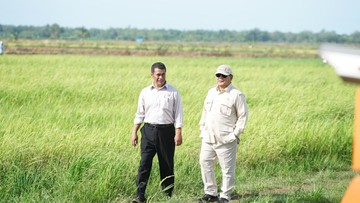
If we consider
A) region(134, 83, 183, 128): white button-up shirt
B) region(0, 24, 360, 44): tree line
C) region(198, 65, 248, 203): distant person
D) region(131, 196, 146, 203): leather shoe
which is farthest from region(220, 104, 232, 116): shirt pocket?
region(0, 24, 360, 44): tree line

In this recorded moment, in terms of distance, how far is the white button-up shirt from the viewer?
203 inches

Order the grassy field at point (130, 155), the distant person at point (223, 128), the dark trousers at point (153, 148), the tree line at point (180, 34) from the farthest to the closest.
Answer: the tree line at point (180, 34) < the grassy field at point (130, 155) < the dark trousers at point (153, 148) < the distant person at point (223, 128)

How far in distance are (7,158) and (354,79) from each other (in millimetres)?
4993

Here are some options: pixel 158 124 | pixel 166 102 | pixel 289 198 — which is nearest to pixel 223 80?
pixel 166 102

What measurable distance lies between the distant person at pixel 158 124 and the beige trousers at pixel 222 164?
276mm

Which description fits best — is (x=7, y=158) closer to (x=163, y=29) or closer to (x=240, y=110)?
(x=240, y=110)

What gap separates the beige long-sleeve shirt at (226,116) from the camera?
5.02 meters

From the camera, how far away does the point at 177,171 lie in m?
5.98

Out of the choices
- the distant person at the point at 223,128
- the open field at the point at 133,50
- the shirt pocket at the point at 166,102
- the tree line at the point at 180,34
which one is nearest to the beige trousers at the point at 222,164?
the distant person at the point at 223,128

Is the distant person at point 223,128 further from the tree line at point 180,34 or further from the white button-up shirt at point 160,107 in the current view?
the tree line at point 180,34

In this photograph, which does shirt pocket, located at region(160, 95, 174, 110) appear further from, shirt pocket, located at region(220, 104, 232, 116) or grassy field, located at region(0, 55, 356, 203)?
grassy field, located at region(0, 55, 356, 203)

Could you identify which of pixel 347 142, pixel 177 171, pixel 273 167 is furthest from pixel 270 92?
pixel 177 171

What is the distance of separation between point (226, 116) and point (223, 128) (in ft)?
0.34

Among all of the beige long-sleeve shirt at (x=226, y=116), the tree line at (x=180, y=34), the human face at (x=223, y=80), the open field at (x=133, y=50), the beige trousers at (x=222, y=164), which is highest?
the human face at (x=223, y=80)
